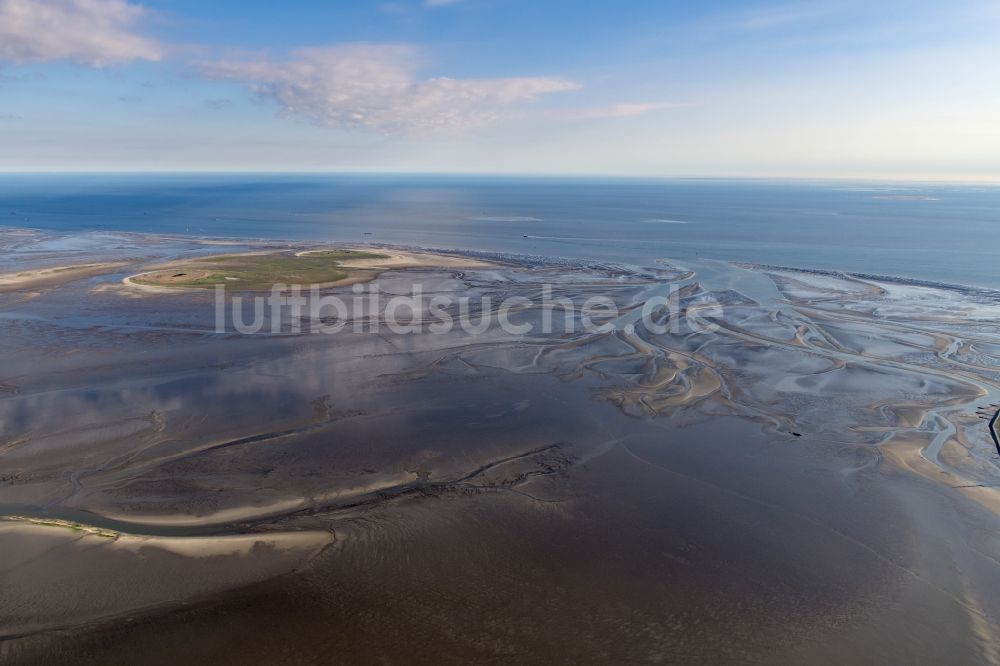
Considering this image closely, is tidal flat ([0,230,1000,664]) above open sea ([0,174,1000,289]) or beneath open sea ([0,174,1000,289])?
beneath

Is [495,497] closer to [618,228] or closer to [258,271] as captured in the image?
[258,271]

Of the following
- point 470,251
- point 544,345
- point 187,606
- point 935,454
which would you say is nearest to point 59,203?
point 470,251

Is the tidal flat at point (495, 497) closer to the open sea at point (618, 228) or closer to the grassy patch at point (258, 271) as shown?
the grassy patch at point (258, 271)

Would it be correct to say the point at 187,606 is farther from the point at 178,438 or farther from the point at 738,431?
the point at 738,431

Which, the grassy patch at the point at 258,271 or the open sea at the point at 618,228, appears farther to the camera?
the open sea at the point at 618,228

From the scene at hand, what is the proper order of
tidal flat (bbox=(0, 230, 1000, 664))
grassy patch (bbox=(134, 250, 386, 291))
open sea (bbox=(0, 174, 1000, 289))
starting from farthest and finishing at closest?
1. open sea (bbox=(0, 174, 1000, 289))
2. grassy patch (bbox=(134, 250, 386, 291))
3. tidal flat (bbox=(0, 230, 1000, 664))

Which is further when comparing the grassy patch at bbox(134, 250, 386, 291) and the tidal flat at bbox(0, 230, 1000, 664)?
the grassy patch at bbox(134, 250, 386, 291)

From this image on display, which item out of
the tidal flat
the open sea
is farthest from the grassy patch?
the open sea

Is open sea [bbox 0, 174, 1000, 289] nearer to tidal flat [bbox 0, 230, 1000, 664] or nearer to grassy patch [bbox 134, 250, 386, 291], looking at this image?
grassy patch [bbox 134, 250, 386, 291]

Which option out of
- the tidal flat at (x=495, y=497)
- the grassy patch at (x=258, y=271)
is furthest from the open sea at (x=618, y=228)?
the tidal flat at (x=495, y=497)
